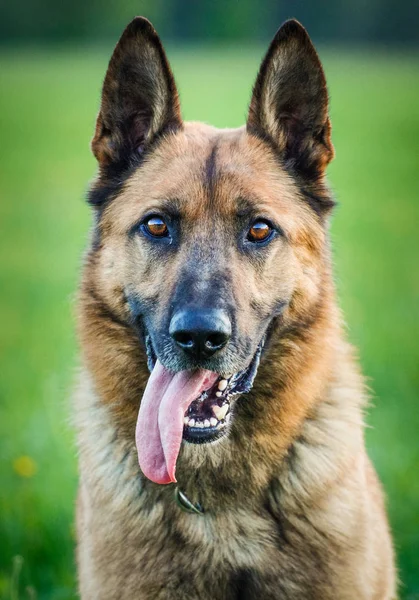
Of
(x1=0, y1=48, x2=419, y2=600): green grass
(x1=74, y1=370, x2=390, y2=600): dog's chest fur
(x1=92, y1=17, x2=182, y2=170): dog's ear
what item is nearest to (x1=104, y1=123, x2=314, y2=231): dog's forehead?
(x1=92, y1=17, x2=182, y2=170): dog's ear

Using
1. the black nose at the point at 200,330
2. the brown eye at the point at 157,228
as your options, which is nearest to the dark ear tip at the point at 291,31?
the brown eye at the point at 157,228

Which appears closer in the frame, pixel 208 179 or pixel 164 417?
pixel 164 417

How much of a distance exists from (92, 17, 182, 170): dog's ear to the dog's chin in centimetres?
96

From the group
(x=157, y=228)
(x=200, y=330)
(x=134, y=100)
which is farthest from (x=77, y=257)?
(x=200, y=330)

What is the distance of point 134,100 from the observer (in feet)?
12.0

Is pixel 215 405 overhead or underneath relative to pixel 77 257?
underneath

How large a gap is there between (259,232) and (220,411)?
0.79 meters

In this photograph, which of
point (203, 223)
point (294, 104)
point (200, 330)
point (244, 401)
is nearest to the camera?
point (200, 330)

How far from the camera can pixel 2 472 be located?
5.34 metres

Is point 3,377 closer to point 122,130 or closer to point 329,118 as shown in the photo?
point 122,130

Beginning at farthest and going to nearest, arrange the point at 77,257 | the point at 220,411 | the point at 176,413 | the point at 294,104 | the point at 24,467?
the point at 24,467, the point at 77,257, the point at 294,104, the point at 220,411, the point at 176,413

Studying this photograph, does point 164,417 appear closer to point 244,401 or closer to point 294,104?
point 244,401

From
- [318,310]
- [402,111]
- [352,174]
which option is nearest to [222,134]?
[318,310]

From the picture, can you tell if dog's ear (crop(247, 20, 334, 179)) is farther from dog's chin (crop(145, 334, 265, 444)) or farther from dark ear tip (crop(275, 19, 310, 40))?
dog's chin (crop(145, 334, 265, 444))
